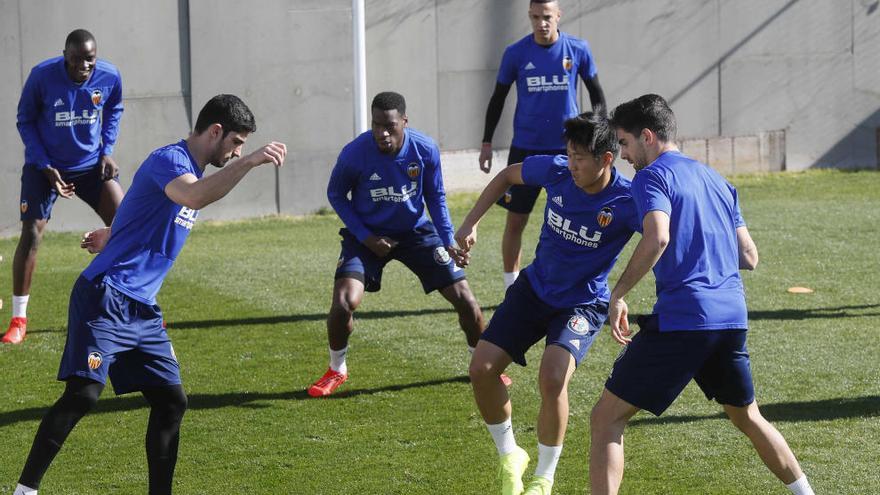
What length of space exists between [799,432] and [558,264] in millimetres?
1849

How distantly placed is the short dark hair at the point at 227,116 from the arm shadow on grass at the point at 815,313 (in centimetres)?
541

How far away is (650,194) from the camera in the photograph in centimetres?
536

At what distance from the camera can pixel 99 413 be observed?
314 inches

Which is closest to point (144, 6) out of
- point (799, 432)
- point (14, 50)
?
point (14, 50)

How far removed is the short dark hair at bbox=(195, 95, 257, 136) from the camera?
5895mm

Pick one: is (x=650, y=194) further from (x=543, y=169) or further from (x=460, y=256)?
(x=460, y=256)

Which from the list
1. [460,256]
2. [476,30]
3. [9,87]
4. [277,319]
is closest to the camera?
[460,256]

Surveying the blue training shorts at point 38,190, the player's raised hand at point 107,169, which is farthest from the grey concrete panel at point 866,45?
the blue training shorts at point 38,190

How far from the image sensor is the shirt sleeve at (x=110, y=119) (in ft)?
33.9

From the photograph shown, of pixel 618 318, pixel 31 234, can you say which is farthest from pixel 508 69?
pixel 618 318

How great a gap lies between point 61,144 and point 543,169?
16.2 ft

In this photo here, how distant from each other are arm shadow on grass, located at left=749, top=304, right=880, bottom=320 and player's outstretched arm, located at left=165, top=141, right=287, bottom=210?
5.62m

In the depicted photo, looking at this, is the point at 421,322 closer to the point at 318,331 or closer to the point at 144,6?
the point at 318,331

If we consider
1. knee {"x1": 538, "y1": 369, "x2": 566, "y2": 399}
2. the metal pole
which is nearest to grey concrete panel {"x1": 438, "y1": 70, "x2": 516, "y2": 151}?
the metal pole
